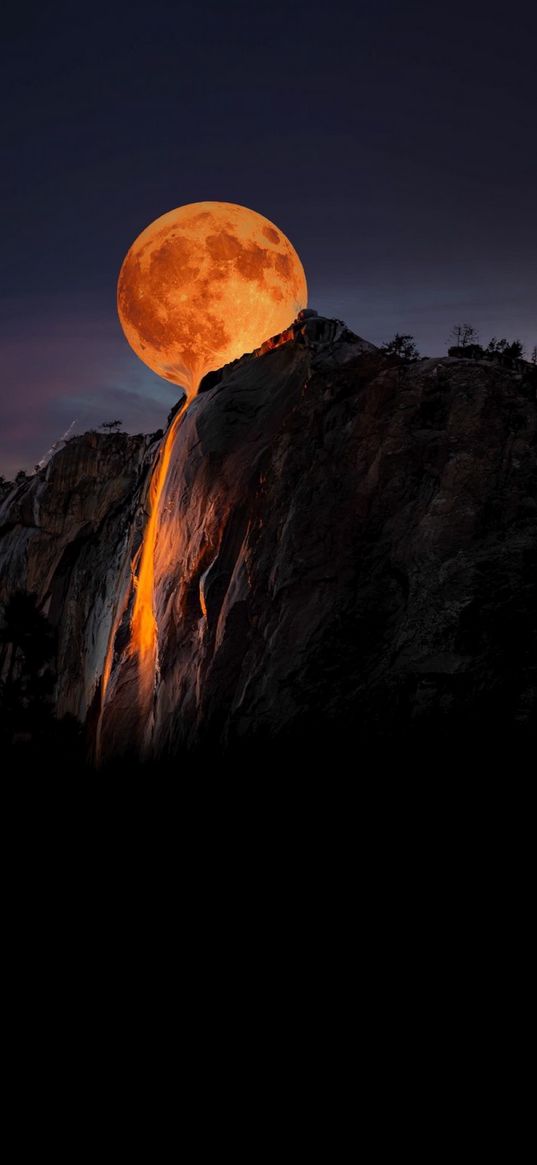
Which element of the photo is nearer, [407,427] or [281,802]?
[281,802]

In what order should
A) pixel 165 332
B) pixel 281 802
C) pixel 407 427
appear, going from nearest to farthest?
pixel 281 802, pixel 407 427, pixel 165 332

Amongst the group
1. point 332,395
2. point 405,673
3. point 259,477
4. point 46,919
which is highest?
point 332,395

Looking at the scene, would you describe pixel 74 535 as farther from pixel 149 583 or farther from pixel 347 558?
pixel 347 558

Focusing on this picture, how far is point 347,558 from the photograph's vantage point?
10.2 meters

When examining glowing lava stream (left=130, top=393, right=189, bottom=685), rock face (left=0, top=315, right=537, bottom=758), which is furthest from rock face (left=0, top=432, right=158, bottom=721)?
rock face (left=0, top=315, right=537, bottom=758)

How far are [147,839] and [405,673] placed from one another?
14.7 feet

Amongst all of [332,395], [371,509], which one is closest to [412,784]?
[371,509]

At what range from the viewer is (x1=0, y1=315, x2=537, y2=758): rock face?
8.88m

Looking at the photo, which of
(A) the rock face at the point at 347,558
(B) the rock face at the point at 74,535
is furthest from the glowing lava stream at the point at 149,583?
(B) the rock face at the point at 74,535

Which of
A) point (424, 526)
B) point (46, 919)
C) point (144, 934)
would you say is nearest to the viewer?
point (144, 934)

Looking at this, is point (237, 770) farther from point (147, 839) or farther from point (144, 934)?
point (144, 934)

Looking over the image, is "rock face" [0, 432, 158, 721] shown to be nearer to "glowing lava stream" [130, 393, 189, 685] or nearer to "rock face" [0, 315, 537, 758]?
"glowing lava stream" [130, 393, 189, 685]

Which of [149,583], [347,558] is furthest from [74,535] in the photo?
[347,558]

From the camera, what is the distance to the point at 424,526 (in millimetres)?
9789
